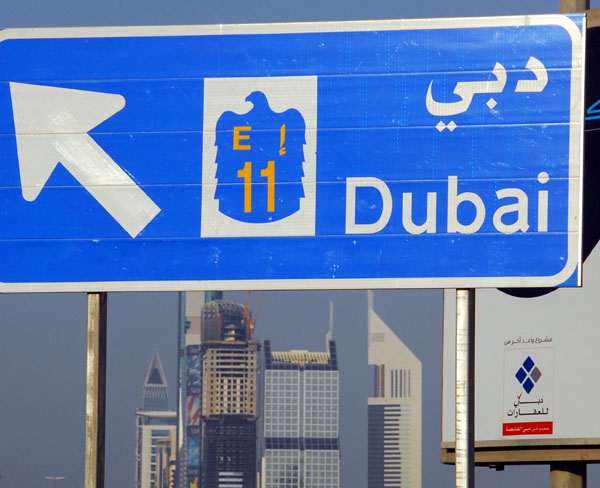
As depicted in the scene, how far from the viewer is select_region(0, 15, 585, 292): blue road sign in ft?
57.4

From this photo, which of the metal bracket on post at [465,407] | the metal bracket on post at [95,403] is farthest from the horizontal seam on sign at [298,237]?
the metal bracket on post at [465,407]

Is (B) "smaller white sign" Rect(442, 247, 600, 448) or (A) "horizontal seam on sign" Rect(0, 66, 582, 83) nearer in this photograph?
(A) "horizontal seam on sign" Rect(0, 66, 582, 83)

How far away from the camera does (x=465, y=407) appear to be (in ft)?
53.9

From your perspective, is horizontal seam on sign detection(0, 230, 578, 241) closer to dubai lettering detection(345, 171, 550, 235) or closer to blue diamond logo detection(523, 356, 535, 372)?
dubai lettering detection(345, 171, 550, 235)

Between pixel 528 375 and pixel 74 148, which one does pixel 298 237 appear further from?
pixel 528 375

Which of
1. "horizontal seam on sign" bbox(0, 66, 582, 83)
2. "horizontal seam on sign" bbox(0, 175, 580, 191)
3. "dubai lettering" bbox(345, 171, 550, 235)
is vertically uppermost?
"horizontal seam on sign" bbox(0, 66, 582, 83)

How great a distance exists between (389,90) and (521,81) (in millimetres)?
1778

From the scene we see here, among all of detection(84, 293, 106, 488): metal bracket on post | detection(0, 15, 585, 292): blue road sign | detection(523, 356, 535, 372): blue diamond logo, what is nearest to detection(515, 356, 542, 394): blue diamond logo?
detection(523, 356, 535, 372): blue diamond logo

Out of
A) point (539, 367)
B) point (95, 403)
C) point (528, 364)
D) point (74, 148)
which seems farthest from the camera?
point (528, 364)

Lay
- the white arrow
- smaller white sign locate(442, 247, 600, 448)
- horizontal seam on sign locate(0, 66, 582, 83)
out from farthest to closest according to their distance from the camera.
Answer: smaller white sign locate(442, 247, 600, 448), the white arrow, horizontal seam on sign locate(0, 66, 582, 83)

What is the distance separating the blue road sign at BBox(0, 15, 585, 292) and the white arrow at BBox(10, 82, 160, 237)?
26 mm

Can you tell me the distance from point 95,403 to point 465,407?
4.88 meters

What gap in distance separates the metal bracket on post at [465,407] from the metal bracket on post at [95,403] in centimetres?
472

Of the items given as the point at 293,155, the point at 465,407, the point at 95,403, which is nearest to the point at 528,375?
the point at 293,155
